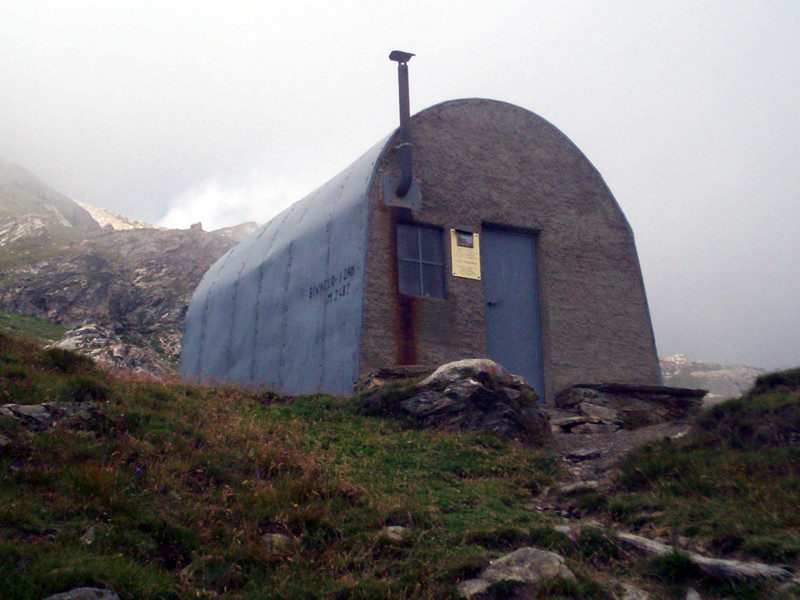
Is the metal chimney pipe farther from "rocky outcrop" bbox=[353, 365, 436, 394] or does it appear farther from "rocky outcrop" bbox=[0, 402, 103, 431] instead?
"rocky outcrop" bbox=[0, 402, 103, 431]

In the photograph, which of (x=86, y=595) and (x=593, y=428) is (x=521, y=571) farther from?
(x=593, y=428)

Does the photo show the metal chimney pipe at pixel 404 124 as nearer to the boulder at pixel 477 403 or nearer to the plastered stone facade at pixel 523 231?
the plastered stone facade at pixel 523 231

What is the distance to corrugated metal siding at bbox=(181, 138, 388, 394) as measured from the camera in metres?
12.4

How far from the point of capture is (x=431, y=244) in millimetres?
13109

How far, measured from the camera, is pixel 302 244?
48.5 feet

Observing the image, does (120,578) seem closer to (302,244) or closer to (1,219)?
(302,244)

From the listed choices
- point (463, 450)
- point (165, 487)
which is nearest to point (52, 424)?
point (165, 487)

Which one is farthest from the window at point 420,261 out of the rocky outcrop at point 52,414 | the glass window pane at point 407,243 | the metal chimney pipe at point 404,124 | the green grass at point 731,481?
the rocky outcrop at point 52,414

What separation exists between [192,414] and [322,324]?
499cm

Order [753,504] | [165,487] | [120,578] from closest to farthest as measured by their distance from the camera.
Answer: [120,578]
[753,504]
[165,487]

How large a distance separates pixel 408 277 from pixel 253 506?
23.5 feet

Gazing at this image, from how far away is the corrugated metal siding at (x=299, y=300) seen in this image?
12406 mm

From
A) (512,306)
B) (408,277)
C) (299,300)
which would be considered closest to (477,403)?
(408,277)

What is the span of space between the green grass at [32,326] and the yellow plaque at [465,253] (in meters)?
23.3
